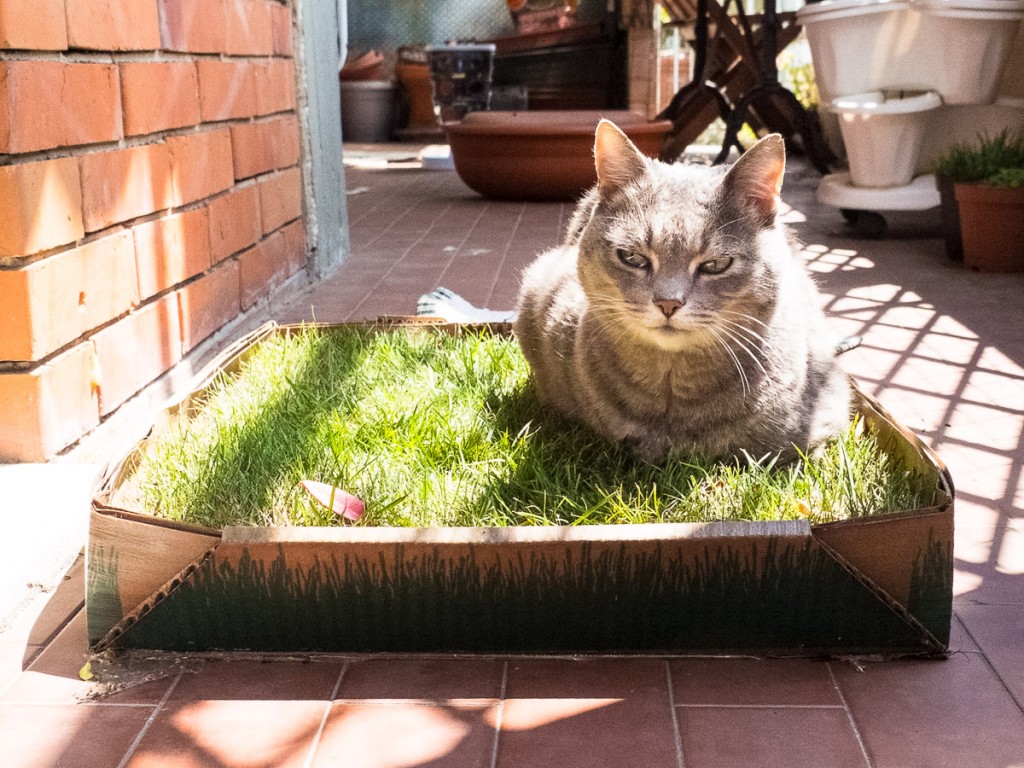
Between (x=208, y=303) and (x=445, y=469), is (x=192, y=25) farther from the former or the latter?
(x=445, y=469)

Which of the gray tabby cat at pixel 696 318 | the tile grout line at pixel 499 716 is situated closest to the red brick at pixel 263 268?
the gray tabby cat at pixel 696 318

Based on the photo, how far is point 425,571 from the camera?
1.57m

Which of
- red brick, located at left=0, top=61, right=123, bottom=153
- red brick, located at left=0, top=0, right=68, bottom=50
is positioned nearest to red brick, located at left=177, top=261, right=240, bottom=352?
red brick, located at left=0, top=61, right=123, bottom=153

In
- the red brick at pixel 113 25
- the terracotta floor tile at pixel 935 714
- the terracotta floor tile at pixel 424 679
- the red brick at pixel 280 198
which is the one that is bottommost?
the terracotta floor tile at pixel 935 714

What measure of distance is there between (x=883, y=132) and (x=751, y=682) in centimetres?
390

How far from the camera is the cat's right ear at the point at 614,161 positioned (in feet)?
6.33

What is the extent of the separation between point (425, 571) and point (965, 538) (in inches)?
42.4

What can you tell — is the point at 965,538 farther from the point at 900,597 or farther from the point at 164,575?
the point at 164,575

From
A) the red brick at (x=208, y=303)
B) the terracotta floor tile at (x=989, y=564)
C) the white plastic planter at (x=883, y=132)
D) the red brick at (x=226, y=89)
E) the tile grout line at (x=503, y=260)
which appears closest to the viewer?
the terracotta floor tile at (x=989, y=564)

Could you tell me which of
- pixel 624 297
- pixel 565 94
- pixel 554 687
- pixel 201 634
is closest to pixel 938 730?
pixel 554 687

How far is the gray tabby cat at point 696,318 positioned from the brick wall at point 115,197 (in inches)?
42.0

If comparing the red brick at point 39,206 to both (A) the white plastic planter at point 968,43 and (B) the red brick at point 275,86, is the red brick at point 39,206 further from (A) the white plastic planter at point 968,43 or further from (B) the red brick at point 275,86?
(A) the white plastic planter at point 968,43

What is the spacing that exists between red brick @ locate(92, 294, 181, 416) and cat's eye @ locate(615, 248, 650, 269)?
118 cm

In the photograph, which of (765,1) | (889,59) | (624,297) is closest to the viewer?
(624,297)
